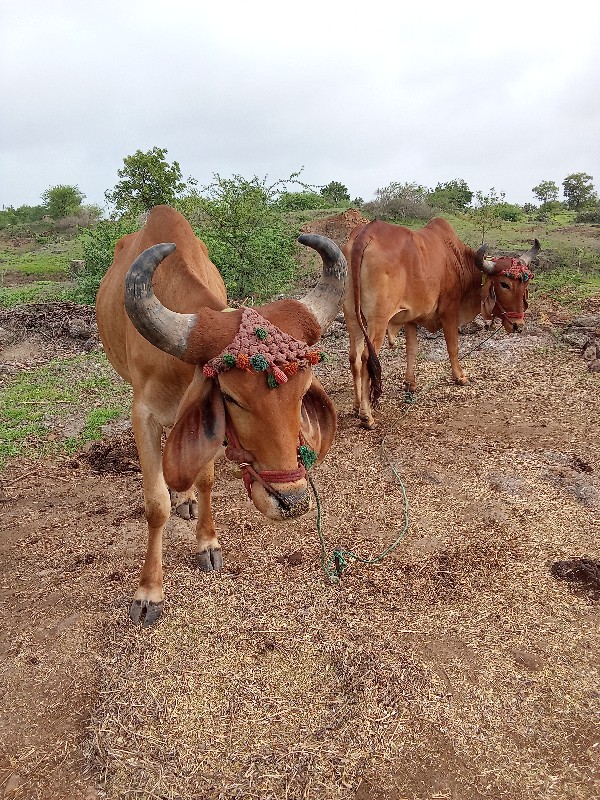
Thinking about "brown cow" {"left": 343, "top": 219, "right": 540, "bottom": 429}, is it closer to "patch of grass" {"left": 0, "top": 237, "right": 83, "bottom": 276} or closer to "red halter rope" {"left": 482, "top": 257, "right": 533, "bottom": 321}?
"red halter rope" {"left": 482, "top": 257, "right": 533, "bottom": 321}

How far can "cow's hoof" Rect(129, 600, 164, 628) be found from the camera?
384 centimetres

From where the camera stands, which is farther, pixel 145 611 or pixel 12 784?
pixel 145 611

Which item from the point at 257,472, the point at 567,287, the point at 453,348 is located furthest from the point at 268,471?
the point at 567,287

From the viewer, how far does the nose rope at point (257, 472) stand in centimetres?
267

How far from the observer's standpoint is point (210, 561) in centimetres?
441

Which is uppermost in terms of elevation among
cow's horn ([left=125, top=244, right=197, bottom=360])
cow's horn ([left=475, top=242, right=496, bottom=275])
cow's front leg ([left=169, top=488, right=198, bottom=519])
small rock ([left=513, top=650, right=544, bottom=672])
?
cow's horn ([left=125, top=244, right=197, bottom=360])

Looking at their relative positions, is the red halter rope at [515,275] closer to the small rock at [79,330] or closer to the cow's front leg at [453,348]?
the cow's front leg at [453,348]

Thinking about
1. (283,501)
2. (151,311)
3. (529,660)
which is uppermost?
(151,311)

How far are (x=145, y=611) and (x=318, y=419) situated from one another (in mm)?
1919

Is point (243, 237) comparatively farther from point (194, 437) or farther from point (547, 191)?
point (547, 191)

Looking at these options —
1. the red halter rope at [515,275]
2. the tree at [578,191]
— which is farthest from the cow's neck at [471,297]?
the tree at [578,191]

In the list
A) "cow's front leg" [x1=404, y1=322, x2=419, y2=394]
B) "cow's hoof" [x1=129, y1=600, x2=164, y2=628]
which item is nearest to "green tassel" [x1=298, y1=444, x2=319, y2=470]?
"cow's hoof" [x1=129, y1=600, x2=164, y2=628]

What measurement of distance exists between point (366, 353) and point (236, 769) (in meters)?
5.20

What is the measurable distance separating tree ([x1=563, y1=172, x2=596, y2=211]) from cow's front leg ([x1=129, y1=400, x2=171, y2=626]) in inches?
1465
